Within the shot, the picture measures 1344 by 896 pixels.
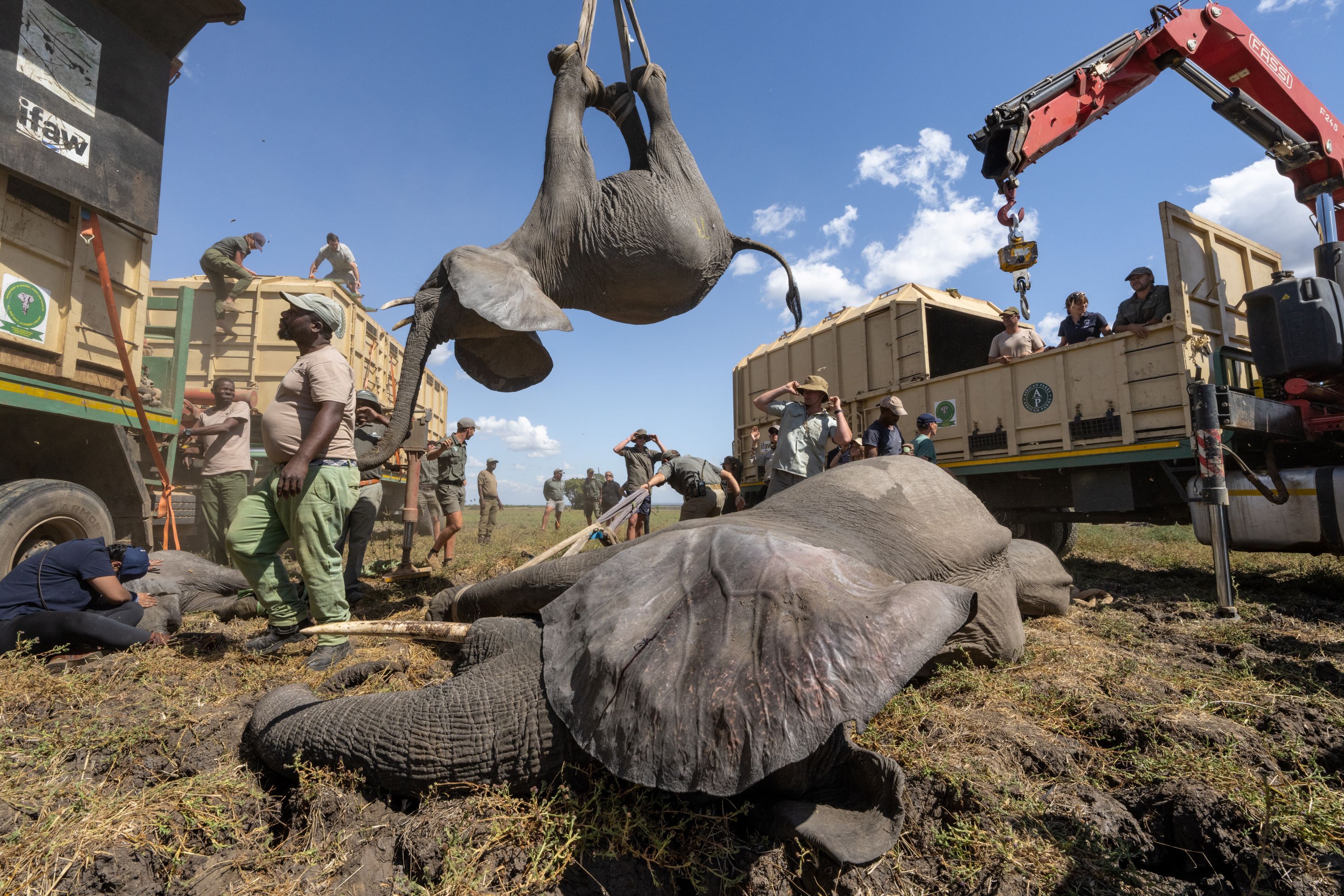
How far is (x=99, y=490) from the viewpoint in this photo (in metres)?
5.12

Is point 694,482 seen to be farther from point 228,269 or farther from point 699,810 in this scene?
point 228,269

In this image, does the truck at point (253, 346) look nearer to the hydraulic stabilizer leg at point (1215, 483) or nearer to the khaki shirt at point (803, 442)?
the khaki shirt at point (803, 442)

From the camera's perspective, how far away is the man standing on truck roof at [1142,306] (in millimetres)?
5738

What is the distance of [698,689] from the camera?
5.45 feet

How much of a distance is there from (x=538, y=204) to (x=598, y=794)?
3.65 m

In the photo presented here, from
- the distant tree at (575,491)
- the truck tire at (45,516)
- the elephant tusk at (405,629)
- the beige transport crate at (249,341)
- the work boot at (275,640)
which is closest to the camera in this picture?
the elephant tusk at (405,629)

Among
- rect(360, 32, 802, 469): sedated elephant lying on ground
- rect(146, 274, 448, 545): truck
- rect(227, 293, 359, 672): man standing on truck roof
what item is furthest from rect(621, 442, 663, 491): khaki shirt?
rect(227, 293, 359, 672): man standing on truck roof

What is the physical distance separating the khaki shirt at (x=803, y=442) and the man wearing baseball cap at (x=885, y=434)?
49 cm

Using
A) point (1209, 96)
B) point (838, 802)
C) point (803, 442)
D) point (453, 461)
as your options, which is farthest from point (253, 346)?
point (1209, 96)

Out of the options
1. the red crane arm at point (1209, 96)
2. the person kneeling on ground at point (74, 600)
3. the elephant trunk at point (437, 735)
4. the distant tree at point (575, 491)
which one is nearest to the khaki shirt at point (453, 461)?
the person kneeling on ground at point (74, 600)

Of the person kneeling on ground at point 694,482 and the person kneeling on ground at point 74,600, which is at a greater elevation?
the person kneeling on ground at point 694,482

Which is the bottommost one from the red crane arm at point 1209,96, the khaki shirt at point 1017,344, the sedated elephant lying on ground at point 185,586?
the sedated elephant lying on ground at point 185,586

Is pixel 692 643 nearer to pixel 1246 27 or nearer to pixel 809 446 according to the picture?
pixel 809 446

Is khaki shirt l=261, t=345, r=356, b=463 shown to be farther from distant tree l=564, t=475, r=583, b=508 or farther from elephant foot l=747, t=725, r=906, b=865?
distant tree l=564, t=475, r=583, b=508
